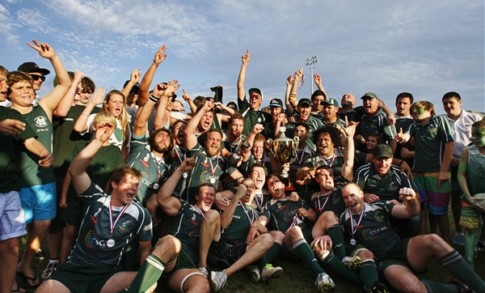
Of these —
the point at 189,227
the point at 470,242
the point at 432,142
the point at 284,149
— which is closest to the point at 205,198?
the point at 189,227

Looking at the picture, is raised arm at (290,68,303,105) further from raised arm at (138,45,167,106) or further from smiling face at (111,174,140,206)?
smiling face at (111,174,140,206)

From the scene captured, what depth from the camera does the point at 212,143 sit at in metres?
5.39

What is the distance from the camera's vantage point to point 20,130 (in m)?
3.31

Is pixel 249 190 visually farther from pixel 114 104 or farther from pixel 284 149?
pixel 114 104

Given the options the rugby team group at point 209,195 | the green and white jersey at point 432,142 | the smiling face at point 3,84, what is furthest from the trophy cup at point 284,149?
the smiling face at point 3,84

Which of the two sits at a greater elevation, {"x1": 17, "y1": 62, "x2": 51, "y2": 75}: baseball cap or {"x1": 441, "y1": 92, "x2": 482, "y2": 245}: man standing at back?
{"x1": 17, "y1": 62, "x2": 51, "y2": 75}: baseball cap

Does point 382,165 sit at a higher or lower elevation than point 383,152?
lower

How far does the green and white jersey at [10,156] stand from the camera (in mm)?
3379

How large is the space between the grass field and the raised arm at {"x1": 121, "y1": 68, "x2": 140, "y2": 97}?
3.11 m

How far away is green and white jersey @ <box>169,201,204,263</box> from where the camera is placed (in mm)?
4379

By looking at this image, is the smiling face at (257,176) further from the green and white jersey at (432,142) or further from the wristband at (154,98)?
the green and white jersey at (432,142)

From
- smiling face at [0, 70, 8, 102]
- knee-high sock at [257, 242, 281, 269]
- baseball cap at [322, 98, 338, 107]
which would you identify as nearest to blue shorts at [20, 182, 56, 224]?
smiling face at [0, 70, 8, 102]

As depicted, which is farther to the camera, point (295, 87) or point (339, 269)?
point (295, 87)

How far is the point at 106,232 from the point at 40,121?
1661mm
